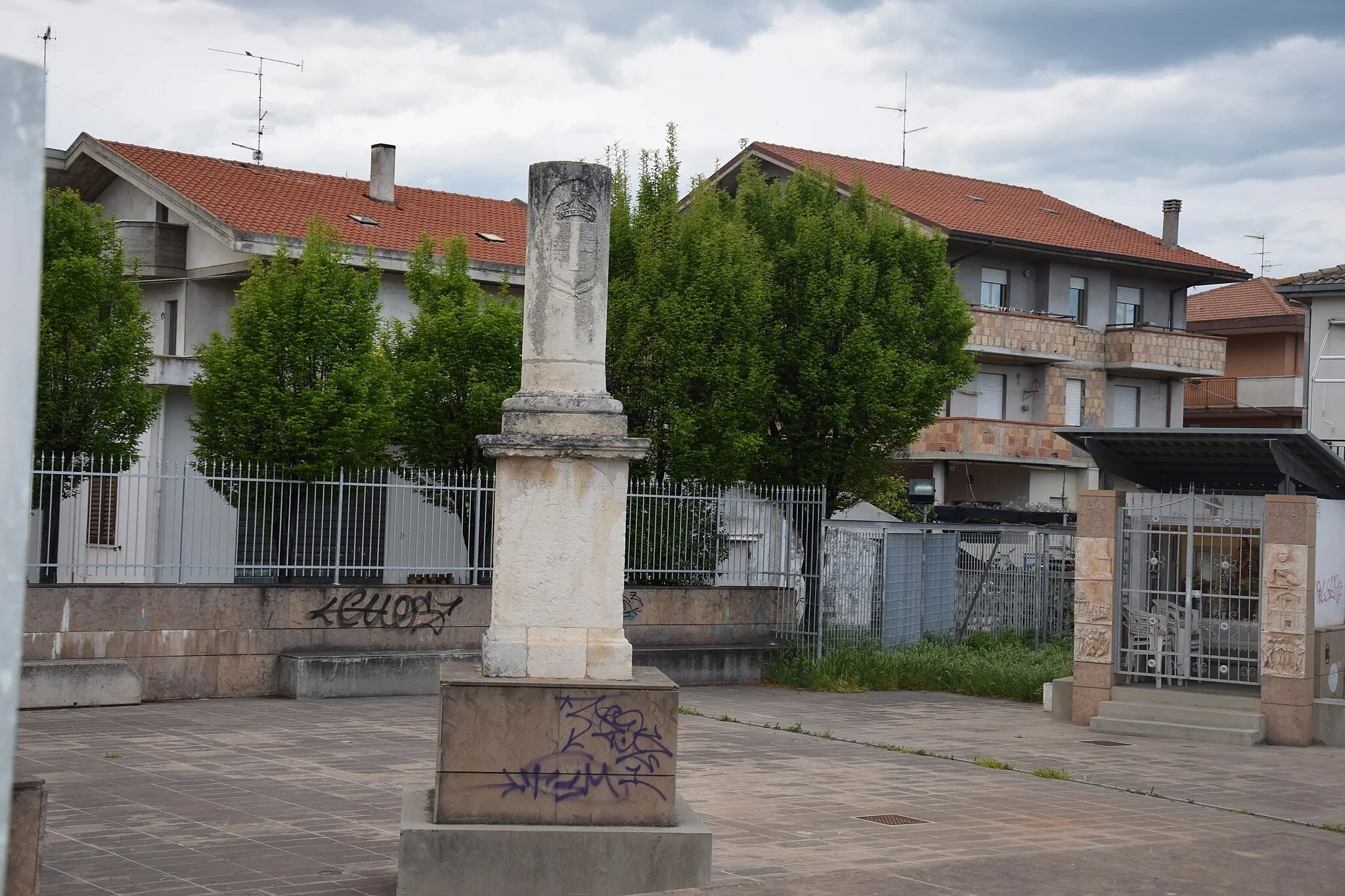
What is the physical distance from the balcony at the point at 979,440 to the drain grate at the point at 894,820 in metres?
26.3

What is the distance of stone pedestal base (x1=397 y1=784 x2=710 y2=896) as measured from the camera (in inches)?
278

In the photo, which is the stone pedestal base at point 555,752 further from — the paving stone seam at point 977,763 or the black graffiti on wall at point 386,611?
the black graffiti on wall at point 386,611

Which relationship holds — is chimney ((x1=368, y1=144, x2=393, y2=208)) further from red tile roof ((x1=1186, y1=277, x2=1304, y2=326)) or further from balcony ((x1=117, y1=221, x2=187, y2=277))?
red tile roof ((x1=1186, y1=277, x2=1304, y2=326))

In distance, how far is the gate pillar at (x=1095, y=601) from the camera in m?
15.8

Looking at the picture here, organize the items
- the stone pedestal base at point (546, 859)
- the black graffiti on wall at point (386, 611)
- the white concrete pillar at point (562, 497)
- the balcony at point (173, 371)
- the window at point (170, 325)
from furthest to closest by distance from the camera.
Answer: the window at point (170, 325), the balcony at point (173, 371), the black graffiti on wall at point (386, 611), the white concrete pillar at point (562, 497), the stone pedestal base at point (546, 859)

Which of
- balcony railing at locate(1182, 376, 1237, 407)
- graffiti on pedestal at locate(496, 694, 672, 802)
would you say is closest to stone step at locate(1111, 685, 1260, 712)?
graffiti on pedestal at locate(496, 694, 672, 802)

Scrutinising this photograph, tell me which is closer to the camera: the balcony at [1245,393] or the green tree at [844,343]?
the green tree at [844,343]

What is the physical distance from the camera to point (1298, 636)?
1478 centimetres

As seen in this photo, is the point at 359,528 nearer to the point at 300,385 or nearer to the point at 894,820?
Answer: the point at 300,385

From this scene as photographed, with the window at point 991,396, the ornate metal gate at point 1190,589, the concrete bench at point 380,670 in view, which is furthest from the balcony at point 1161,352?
the ornate metal gate at point 1190,589

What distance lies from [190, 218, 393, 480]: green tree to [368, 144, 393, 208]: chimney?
13.0 meters

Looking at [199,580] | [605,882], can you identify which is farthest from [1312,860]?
[199,580]

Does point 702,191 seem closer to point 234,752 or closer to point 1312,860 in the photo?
point 234,752

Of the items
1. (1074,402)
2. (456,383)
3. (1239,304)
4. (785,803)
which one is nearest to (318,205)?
(456,383)
